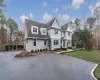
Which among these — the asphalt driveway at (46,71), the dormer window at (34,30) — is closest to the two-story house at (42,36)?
the dormer window at (34,30)

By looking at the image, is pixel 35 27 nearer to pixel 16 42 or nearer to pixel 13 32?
pixel 16 42

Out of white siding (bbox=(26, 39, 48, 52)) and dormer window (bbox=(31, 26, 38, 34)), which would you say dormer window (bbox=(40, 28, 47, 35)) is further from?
white siding (bbox=(26, 39, 48, 52))

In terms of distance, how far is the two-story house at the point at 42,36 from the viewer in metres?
27.2

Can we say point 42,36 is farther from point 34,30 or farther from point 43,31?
point 34,30

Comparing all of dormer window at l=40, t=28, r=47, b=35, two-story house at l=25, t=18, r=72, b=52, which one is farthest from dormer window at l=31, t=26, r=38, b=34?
dormer window at l=40, t=28, r=47, b=35

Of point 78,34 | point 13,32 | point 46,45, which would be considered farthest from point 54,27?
point 13,32

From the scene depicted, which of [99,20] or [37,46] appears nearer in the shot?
[99,20]

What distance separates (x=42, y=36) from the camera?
2953 centimetres

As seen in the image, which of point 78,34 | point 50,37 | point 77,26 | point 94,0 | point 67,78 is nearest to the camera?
point 67,78

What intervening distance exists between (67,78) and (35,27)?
2182 centimetres

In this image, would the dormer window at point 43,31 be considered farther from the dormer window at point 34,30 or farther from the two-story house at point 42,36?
the dormer window at point 34,30

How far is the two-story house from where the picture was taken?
27219mm

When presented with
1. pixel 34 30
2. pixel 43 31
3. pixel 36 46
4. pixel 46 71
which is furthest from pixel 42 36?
pixel 46 71

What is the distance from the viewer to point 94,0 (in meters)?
10.4
